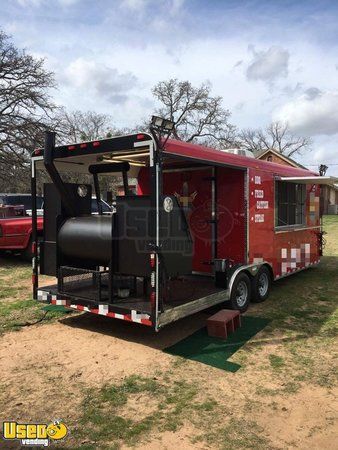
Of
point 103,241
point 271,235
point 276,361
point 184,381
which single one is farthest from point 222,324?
point 271,235

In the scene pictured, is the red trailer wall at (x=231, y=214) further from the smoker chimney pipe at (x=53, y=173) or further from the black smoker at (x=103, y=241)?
the smoker chimney pipe at (x=53, y=173)

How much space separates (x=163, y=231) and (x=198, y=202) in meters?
2.53

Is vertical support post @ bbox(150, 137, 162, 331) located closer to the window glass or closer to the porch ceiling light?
the porch ceiling light

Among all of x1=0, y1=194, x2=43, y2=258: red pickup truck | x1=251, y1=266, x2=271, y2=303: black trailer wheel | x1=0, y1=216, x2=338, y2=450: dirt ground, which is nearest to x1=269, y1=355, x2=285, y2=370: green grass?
x1=0, y1=216, x2=338, y2=450: dirt ground

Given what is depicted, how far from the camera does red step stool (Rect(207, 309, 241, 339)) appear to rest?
18.6 ft

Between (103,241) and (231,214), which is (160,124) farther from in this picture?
(231,214)

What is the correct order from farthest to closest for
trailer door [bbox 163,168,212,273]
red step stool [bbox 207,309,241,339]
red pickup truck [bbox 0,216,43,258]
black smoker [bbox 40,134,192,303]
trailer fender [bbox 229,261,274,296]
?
1. red pickup truck [bbox 0,216,43,258]
2. trailer door [bbox 163,168,212,273]
3. trailer fender [bbox 229,261,274,296]
4. red step stool [bbox 207,309,241,339]
5. black smoker [bbox 40,134,192,303]

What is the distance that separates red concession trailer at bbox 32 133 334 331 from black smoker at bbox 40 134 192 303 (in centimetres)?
1

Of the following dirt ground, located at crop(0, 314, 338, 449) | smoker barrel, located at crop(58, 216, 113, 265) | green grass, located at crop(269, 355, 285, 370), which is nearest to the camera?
dirt ground, located at crop(0, 314, 338, 449)

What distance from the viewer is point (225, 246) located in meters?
7.29

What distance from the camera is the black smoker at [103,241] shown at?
5207 mm

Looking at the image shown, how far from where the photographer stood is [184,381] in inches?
177

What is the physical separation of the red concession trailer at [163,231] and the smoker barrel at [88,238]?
0.01m

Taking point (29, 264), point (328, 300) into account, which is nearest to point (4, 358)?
point (328, 300)
